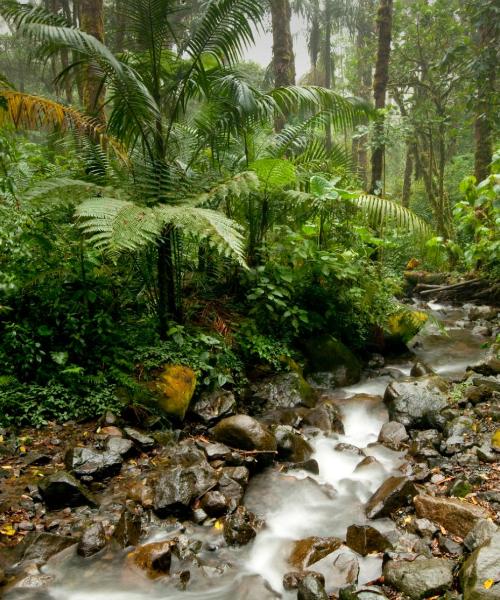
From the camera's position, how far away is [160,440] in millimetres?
4199

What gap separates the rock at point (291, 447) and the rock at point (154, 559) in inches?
63.2

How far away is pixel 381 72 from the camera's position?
9.50 metres

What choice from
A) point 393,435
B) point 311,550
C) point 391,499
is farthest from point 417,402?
point 311,550

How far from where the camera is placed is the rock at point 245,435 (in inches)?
166

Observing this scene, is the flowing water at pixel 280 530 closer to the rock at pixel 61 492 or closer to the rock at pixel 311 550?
the rock at pixel 311 550

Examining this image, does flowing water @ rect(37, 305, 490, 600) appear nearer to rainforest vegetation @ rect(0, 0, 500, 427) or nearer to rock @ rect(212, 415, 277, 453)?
rock @ rect(212, 415, 277, 453)

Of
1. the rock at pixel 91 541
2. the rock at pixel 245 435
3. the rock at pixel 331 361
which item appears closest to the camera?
the rock at pixel 91 541

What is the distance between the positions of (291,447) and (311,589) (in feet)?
5.79

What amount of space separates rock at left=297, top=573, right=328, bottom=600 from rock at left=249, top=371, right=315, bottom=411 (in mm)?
2584

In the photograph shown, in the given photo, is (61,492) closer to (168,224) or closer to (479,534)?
(168,224)

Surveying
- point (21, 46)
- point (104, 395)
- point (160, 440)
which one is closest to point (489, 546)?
point (160, 440)

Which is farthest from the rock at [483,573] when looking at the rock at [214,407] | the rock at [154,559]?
the rock at [214,407]

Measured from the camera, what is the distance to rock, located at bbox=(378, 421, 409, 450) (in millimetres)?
4648

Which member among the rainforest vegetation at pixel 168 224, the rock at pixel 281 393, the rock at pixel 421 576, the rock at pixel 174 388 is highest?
the rainforest vegetation at pixel 168 224
